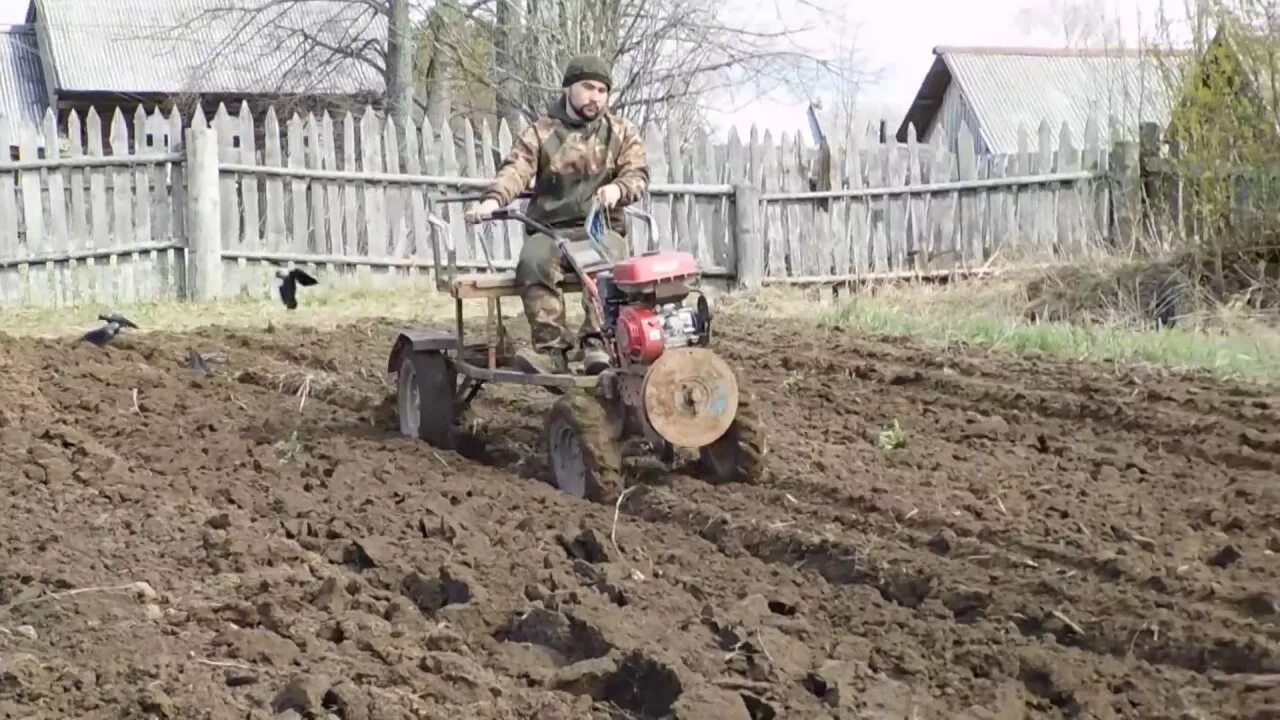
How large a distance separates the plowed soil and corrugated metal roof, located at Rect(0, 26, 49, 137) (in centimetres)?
3453

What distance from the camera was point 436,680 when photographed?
4051mm

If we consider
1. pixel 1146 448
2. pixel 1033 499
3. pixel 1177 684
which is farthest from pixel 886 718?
pixel 1146 448

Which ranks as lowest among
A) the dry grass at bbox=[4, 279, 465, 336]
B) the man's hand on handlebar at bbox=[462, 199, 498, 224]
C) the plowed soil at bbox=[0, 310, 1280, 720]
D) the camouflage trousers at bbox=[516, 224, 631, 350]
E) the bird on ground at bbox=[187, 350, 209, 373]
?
the plowed soil at bbox=[0, 310, 1280, 720]

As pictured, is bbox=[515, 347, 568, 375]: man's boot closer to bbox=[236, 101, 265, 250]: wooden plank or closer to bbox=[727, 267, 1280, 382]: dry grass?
bbox=[727, 267, 1280, 382]: dry grass

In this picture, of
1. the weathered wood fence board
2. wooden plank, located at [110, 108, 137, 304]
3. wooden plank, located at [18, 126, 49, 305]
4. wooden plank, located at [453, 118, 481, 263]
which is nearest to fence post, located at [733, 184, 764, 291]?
wooden plank, located at [453, 118, 481, 263]

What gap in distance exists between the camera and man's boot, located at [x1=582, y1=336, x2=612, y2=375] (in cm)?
682

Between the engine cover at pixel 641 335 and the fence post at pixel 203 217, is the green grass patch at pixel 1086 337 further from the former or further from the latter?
the fence post at pixel 203 217

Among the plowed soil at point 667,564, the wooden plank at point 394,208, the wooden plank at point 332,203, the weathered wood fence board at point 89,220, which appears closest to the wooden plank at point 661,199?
the wooden plank at point 394,208

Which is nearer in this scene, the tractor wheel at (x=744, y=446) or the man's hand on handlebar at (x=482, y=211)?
the tractor wheel at (x=744, y=446)

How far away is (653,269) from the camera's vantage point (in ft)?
20.9

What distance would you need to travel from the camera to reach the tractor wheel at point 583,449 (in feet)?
20.5

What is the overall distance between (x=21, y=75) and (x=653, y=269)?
39177 mm

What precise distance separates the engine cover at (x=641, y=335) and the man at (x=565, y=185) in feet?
1.68

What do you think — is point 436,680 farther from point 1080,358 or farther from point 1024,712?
point 1080,358
